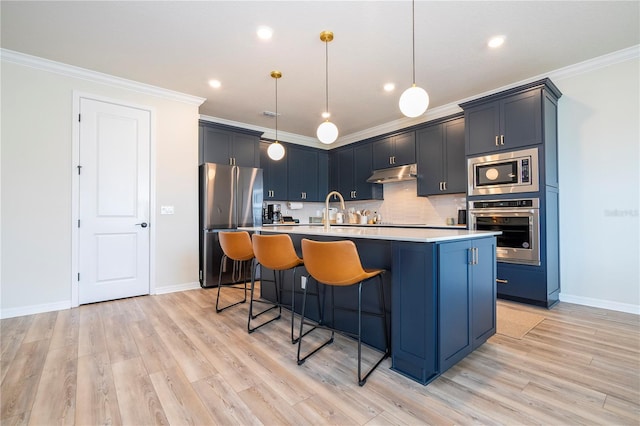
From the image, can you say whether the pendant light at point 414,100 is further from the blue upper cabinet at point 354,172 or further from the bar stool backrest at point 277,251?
the blue upper cabinet at point 354,172

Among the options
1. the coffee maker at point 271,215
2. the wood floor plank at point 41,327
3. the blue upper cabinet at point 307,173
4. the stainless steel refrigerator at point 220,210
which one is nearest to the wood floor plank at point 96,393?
the wood floor plank at point 41,327

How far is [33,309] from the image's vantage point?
3.02 m

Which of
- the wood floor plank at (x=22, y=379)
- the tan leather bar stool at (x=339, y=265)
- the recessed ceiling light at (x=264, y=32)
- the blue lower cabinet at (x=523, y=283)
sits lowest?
the wood floor plank at (x=22, y=379)

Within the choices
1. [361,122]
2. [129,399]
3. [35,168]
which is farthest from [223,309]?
[361,122]

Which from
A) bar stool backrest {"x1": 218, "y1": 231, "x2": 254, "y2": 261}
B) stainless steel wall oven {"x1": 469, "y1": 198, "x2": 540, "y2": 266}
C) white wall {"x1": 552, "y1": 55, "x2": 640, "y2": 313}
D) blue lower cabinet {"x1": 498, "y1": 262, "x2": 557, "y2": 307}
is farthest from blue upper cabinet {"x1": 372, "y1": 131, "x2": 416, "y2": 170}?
bar stool backrest {"x1": 218, "y1": 231, "x2": 254, "y2": 261}

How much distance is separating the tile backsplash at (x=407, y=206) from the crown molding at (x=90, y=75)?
2.75 m

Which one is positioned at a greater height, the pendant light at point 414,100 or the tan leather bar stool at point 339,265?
the pendant light at point 414,100

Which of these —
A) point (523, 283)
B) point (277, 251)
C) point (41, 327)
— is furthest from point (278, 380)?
point (523, 283)

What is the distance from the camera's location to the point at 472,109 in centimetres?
373

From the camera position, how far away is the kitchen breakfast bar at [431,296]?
1691 mm

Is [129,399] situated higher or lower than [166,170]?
lower

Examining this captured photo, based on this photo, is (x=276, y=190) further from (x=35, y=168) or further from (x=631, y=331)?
(x=631, y=331)

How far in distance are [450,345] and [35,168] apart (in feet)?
14.1

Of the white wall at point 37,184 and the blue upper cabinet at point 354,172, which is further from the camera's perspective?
the blue upper cabinet at point 354,172
